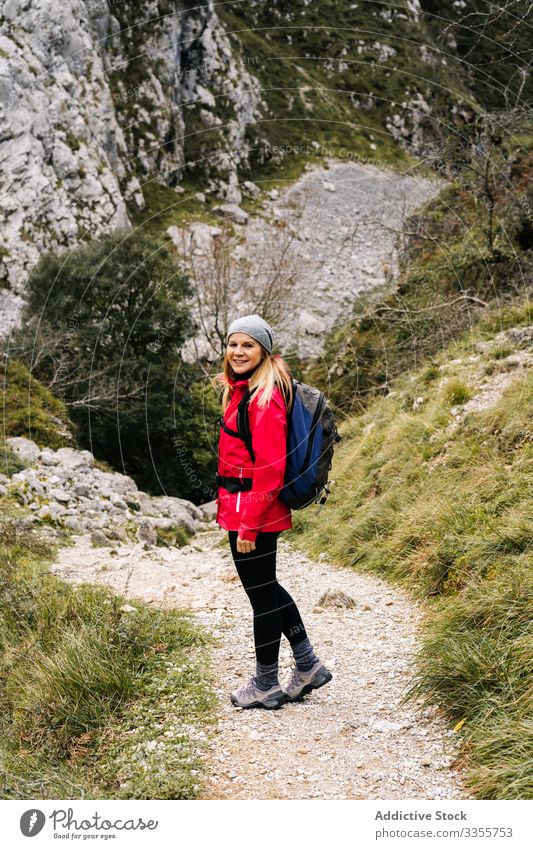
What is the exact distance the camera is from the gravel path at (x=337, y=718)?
2.81 m

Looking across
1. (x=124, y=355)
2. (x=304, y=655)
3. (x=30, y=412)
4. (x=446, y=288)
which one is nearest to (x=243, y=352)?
(x=304, y=655)

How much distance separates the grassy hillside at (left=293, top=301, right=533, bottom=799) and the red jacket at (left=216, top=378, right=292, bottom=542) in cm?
124

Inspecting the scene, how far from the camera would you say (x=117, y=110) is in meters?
35.5

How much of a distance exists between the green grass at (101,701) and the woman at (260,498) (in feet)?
1.48

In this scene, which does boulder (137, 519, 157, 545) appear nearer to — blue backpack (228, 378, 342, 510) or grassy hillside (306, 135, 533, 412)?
grassy hillside (306, 135, 533, 412)

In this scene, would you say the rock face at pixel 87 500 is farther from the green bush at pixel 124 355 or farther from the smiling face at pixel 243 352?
the smiling face at pixel 243 352

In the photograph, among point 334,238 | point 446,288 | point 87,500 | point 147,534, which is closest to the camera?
point 147,534

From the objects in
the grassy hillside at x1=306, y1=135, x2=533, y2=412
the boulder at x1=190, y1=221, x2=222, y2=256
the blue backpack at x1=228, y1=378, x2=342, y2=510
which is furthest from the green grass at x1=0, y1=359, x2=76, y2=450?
the blue backpack at x1=228, y1=378, x2=342, y2=510

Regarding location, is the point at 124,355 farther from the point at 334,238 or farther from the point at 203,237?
the point at 203,237

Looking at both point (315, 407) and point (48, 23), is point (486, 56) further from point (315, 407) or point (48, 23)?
point (315, 407)

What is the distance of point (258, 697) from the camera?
138 inches

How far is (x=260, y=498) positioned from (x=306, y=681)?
121 cm

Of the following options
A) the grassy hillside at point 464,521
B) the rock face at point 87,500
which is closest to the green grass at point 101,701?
the grassy hillside at point 464,521
